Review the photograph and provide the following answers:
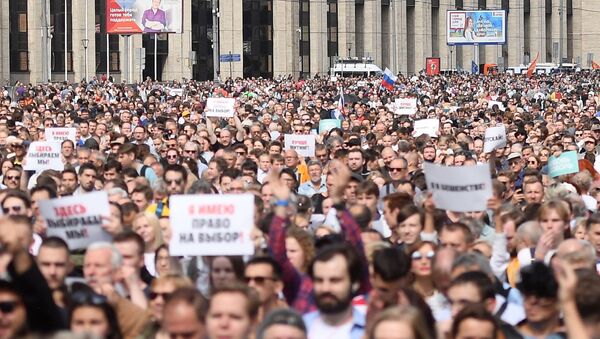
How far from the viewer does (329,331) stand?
26.1ft

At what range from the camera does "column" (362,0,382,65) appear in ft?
317

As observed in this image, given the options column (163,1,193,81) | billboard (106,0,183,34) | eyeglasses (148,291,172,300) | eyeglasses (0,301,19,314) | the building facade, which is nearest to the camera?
eyeglasses (0,301,19,314)

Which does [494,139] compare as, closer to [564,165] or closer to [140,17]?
[564,165]

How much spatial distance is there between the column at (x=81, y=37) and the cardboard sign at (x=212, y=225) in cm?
7174

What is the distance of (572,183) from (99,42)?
228ft

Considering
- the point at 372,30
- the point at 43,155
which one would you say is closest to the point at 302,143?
the point at 43,155

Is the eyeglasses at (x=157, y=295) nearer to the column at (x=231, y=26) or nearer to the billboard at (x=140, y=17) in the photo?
the billboard at (x=140, y=17)

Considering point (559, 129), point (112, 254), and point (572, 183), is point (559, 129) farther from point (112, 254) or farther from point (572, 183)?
point (112, 254)

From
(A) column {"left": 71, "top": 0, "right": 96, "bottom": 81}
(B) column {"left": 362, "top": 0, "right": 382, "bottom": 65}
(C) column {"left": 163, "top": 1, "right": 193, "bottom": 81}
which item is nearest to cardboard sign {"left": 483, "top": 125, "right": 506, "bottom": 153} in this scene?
(A) column {"left": 71, "top": 0, "right": 96, "bottom": 81}

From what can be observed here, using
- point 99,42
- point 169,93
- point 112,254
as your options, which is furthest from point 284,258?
point 99,42

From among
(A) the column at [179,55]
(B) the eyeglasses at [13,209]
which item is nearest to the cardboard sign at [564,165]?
(B) the eyeglasses at [13,209]

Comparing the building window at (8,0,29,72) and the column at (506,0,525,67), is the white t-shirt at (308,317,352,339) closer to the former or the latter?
the building window at (8,0,29,72)

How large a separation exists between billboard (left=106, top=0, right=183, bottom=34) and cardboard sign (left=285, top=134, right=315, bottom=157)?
42.4 meters

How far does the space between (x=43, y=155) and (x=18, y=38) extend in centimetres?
6505
